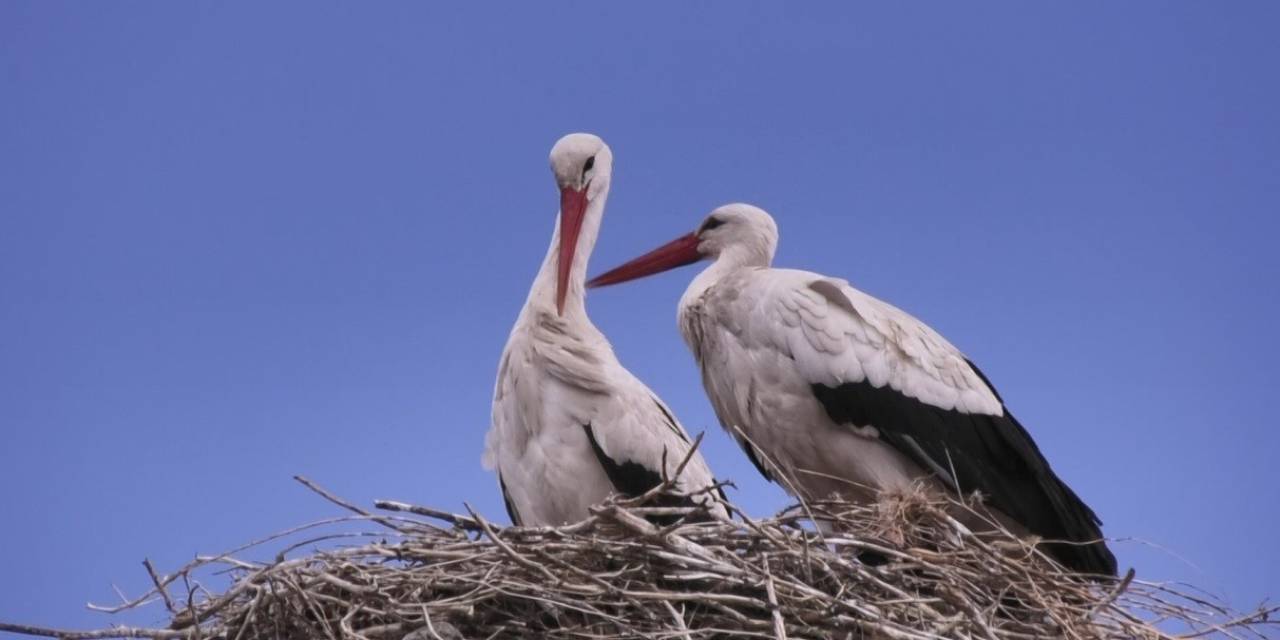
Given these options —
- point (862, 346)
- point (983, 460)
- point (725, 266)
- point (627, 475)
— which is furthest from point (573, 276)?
point (983, 460)

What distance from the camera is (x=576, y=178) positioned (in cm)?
481

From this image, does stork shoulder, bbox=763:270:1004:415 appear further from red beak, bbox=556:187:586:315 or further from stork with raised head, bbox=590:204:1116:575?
red beak, bbox=556:187:586:315

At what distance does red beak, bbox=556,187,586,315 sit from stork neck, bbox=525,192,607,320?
0.01 meters

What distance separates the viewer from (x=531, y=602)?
12.1 ft

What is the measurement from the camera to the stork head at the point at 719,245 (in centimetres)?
511

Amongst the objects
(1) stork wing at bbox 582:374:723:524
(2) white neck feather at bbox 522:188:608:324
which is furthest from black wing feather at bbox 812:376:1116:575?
(2) white neck feather at bbox 522:188:608:324

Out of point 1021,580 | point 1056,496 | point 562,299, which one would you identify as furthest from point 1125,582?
point 562,299

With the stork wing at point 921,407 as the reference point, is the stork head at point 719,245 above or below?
above

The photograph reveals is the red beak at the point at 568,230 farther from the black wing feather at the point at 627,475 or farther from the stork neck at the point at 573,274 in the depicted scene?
the black wing feather at the point at 627,475

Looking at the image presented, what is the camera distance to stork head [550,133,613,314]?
4.77 meters

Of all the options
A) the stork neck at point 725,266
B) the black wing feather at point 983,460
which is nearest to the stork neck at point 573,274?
the stork neck at point 725,266

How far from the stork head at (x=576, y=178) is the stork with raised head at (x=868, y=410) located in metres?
0.49

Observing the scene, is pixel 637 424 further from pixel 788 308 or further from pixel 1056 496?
pixel 1056 496

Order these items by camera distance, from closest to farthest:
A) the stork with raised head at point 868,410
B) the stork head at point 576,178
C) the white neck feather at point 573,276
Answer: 1. the stork with raised head at point 868,410
2. the white neck feather at point 573,276
3. the stork head at point 576,178
